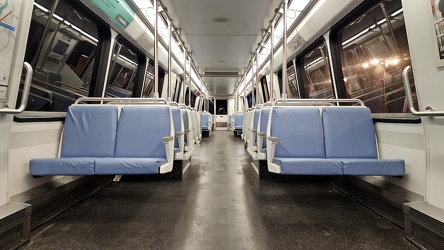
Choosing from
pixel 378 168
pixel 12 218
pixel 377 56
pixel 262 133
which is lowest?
pixel 12 218

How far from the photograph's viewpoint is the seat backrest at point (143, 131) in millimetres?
2596

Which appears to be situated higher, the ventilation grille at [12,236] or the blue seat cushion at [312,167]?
the blue seat cushion at [312,167]

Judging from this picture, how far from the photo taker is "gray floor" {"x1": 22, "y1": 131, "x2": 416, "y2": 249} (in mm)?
1633

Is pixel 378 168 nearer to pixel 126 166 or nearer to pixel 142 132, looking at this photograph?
pixel 126 166

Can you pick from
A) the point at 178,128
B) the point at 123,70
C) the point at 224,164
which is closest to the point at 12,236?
the point at 178,128

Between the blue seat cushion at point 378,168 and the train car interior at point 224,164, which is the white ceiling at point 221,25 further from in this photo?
the blue seat cushion at point 378,168

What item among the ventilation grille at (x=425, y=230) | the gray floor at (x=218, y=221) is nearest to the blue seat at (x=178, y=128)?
the gray floor at (x=218, y=221)

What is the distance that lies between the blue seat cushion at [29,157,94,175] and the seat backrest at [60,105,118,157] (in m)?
0.50

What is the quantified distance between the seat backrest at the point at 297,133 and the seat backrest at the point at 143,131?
124cm

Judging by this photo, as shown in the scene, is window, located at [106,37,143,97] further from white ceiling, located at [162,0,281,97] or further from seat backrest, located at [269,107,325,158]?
seat backrest, located at [269,107,325,158]

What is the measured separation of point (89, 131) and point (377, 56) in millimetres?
3799

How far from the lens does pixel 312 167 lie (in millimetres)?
2080

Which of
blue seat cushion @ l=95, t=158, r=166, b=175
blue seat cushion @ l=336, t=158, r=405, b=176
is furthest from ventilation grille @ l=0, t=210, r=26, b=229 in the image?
blue seat cushion @ l=336, t=158, r=405, b=176

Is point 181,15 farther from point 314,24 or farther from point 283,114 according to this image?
point 283,114
